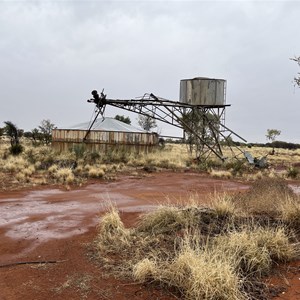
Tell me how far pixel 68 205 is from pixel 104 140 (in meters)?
20.6

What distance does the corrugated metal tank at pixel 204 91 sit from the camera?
91.7ft

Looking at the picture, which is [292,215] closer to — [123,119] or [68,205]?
[68,205]

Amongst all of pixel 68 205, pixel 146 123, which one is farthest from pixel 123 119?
pixel 68 205

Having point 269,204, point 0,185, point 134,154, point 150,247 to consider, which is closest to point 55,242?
point 150,247

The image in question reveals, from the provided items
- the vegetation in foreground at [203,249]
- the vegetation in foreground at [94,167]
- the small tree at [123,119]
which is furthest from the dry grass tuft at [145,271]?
the small tree at [123,119]

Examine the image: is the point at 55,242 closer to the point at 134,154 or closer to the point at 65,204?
the point at 65,204

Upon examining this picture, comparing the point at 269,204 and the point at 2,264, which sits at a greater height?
the point at 269,204

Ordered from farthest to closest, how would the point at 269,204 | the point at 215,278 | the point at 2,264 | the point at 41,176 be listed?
1. the point at 41,176
2. the point at 269,204
3. the point at 2,264
4. the point at 215,278

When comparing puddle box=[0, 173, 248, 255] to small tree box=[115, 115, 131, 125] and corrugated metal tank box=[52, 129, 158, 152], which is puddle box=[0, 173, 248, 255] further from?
small tree box=[115, 115, 131, 125]

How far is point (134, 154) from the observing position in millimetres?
31109

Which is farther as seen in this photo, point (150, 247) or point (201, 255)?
point (150, 247)

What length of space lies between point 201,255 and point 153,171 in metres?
18.1

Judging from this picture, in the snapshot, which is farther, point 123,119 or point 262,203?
point 123,119

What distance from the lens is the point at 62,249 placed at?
6.93 metres
